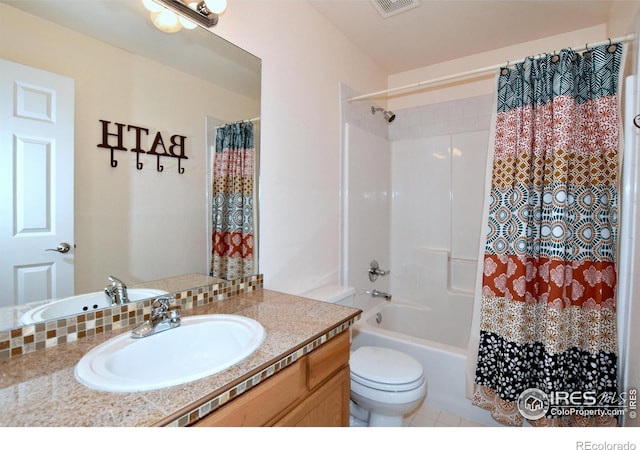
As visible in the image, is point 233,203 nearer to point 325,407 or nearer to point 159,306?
point 159,306

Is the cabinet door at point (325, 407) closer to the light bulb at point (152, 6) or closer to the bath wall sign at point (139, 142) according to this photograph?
the bath wall sign at point (139, 142)

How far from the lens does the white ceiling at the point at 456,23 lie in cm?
184

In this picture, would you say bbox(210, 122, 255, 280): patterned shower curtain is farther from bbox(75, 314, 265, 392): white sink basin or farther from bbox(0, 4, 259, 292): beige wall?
bbox(75, 314, 265, 392): white sink basin

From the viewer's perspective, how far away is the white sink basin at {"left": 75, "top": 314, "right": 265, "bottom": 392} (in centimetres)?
69

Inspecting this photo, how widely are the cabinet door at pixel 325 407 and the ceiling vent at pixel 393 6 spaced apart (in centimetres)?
197

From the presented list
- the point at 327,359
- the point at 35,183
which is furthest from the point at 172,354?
the point at 35,183

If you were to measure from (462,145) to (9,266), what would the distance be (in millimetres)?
2725

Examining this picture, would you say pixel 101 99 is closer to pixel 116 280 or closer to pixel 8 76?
pixel 8 76

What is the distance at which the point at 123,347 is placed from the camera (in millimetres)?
878

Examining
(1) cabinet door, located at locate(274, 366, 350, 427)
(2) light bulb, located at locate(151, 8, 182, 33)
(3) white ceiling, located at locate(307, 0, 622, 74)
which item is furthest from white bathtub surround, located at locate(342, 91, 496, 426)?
(2) light bulb, located at locate(151, 8, 182, 33)

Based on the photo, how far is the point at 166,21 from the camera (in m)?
1.17

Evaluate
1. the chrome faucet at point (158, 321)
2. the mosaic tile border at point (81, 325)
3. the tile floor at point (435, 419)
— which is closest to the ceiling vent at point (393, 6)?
the mosaic tile border at point (81, 325)

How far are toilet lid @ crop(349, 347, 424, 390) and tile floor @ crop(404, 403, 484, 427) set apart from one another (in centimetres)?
45

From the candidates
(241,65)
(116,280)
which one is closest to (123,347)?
(116,280)
